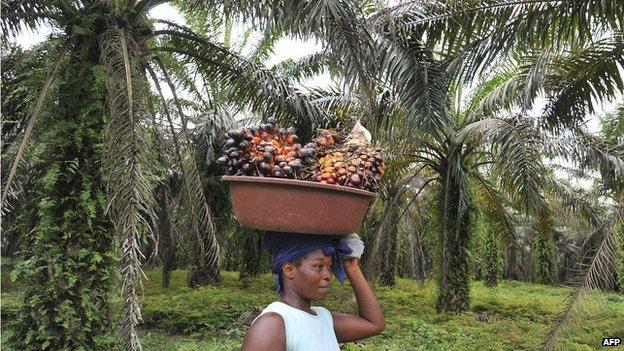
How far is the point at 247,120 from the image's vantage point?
13.4 meters

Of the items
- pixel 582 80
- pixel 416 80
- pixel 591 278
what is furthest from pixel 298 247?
pixel 582 80

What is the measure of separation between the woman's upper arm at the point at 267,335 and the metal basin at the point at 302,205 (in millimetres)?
311

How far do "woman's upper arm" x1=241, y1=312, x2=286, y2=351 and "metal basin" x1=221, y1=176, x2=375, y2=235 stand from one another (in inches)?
12.3

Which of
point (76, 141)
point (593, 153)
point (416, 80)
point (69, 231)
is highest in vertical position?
point (416, 80)

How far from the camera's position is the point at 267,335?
77.5 inches

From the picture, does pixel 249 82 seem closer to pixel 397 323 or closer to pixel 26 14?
pixel 26 14

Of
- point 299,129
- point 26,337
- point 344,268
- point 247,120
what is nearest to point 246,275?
point 247,120

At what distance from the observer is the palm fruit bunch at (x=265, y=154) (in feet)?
7.02

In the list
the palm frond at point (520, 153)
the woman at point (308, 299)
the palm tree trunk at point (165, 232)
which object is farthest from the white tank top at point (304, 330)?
the palm frond at point (520, 153)

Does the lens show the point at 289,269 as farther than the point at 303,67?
No

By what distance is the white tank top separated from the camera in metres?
2.04

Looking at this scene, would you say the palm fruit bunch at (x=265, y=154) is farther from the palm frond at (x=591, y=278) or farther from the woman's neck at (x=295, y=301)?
the palm frond at (x=591, y=278)

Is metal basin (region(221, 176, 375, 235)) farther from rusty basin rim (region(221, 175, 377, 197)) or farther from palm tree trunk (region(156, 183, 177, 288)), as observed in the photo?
palm tree trunk (region(156, 183, 177, 288))

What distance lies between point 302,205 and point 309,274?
27 cm
